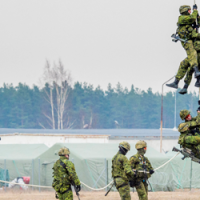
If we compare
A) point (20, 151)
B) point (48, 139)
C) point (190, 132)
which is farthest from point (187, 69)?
point (48, 139)

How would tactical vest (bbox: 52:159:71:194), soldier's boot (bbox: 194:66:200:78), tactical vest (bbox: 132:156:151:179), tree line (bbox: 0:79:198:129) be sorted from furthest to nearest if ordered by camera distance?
tree line (bbox: 0:79:198:129), tactical vest (bbox: 132:156:151:179), tactical vest (bbox: 52:159:71:194), soldier's boot (bbox: 194:66:200:78)

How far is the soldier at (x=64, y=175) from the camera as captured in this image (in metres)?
11.3

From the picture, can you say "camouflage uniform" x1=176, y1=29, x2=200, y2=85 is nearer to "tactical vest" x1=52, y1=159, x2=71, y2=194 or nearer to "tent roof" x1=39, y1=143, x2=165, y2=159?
"tactical vest" x1=52, y1=159, x2=71, y2=194

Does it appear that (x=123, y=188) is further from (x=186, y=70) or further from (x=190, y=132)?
(x=186, y=70)

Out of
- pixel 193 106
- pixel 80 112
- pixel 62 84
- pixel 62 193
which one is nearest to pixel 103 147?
pixel 62 193

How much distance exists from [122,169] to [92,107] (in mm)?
85892

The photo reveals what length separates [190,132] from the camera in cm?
1088

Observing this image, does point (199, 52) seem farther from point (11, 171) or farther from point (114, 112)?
point (114, 112)

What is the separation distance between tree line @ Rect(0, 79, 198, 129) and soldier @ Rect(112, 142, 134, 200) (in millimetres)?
72607

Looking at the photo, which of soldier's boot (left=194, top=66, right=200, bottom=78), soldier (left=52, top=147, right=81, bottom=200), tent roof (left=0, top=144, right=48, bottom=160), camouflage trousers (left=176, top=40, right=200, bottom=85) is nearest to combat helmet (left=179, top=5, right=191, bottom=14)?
camouflage trousers (left=176, top=40, right=200, bottom=85)

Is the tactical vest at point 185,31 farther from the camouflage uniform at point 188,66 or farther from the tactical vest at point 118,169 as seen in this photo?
the tactical vest at point 118,169

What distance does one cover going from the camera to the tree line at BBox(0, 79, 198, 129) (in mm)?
90425

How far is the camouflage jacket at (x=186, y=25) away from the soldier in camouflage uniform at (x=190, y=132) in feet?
7.26

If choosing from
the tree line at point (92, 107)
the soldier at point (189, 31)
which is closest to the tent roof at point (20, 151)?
the soldier at point (189, 31)
